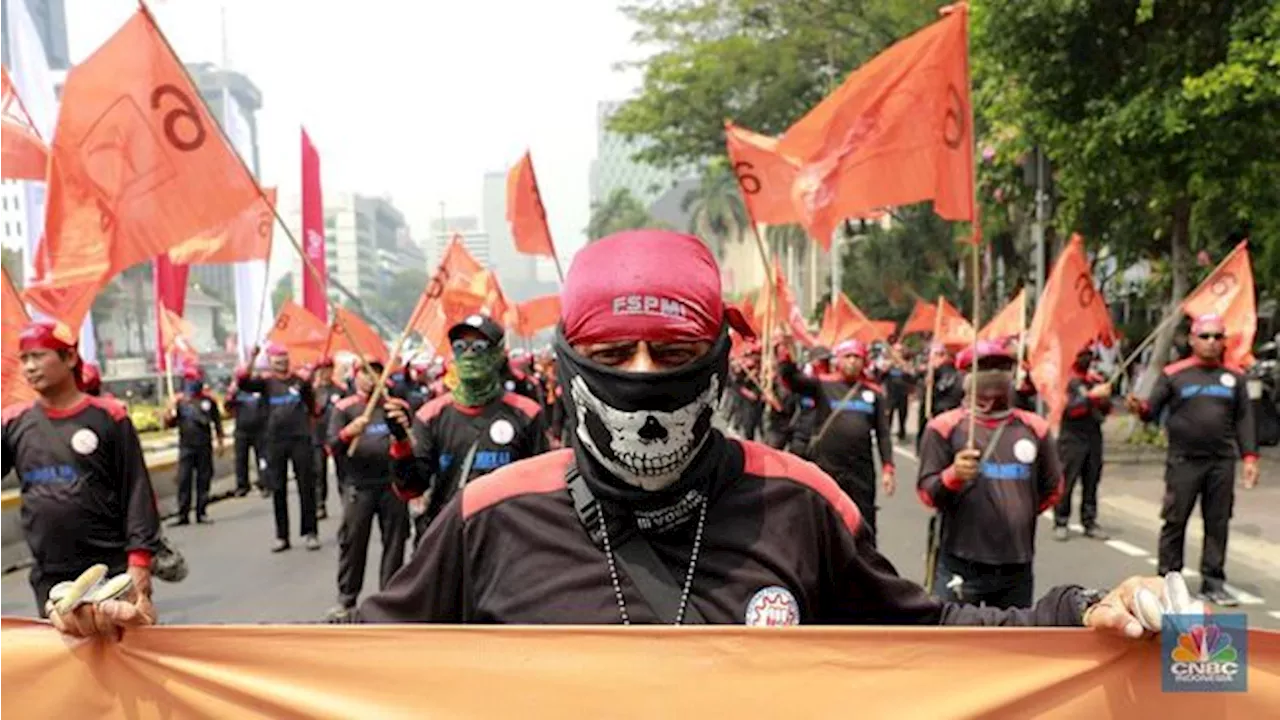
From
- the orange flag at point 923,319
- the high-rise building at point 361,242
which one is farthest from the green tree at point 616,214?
the orange flag at point 923,319

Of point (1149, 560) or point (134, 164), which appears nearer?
point (134, 164)

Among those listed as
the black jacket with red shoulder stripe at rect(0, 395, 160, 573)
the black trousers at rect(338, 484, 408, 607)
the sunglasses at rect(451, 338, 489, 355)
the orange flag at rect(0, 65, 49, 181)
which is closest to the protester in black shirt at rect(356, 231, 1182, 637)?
the black jacket with red shoulder stripe at rect(0, 395, 160, 573)

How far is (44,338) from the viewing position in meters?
4.45

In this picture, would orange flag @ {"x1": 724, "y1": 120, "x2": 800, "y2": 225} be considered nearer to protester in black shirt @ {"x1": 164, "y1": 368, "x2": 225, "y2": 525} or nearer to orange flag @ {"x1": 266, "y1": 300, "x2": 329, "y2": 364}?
orange flag @ {"x1": 266, "y1": 300, "x2": 329, "y2": 364}

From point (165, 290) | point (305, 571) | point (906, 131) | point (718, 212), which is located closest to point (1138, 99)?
point (906, 131)

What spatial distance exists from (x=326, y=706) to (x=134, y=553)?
2.84 m

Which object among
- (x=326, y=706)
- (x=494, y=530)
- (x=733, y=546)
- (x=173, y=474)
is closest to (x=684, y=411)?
(x=733, y=546)

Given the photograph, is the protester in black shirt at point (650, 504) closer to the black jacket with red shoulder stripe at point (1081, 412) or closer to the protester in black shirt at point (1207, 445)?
the protester in black shirt at point (1207, 445)

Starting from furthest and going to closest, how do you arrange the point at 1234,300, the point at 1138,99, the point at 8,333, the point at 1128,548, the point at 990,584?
the point at 1138,99
the point at 1234,300
the point at 1128,548
the point at 8,333
the point at 990,584

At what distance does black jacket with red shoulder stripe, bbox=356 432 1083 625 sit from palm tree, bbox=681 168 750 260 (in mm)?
76096

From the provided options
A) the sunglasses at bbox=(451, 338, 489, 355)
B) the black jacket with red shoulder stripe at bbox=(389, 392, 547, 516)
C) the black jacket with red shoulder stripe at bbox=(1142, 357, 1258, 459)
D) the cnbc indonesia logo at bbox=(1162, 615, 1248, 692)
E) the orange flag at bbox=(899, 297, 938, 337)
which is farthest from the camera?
the orange flag at bbox=(899, 297, 938, 337)

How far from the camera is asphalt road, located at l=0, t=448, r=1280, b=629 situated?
7.70m

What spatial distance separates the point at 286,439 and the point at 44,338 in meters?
6.85

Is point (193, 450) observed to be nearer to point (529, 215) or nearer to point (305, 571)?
point (305, 571)
